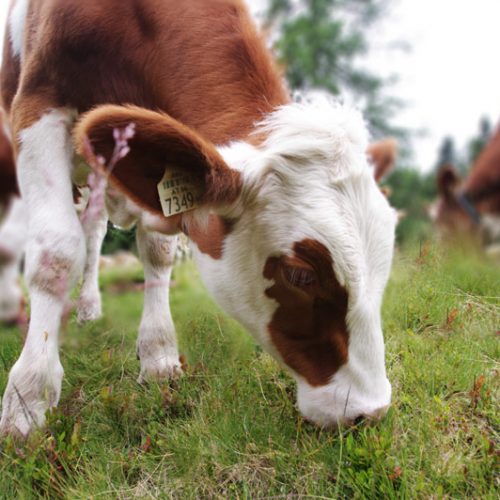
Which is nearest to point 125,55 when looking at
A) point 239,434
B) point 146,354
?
point 146,354

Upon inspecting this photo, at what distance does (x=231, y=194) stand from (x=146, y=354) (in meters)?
1.45

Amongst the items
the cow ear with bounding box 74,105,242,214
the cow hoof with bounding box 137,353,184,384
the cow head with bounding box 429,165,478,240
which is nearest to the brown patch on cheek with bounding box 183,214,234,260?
the cow ear with bounding box 74,105,242,214

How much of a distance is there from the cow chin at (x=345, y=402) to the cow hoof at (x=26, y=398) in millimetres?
1175

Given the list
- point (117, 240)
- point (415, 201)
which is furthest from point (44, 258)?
point (117, 240)

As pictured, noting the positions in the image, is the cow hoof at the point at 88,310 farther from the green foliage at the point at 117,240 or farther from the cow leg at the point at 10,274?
the cow leg at the point at 10,274

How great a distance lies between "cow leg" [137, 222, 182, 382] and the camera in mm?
→ 3494

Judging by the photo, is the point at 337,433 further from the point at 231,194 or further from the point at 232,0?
the point at 232,0

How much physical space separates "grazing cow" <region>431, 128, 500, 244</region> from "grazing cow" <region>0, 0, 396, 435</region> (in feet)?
2.24

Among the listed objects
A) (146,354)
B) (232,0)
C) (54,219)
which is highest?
(232,0)

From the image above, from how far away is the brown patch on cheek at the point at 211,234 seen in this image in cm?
276

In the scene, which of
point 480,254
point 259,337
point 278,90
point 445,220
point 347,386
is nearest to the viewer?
point 445,220

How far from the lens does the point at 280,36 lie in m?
3.54

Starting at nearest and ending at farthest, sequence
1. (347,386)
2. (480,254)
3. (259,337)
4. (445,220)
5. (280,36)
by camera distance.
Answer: (445,220) → (480,254) → (347,386) → (259,337) → (280,36)

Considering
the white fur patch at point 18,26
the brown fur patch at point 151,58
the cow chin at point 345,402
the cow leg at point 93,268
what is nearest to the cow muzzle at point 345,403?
the cow chin at point 345,402
